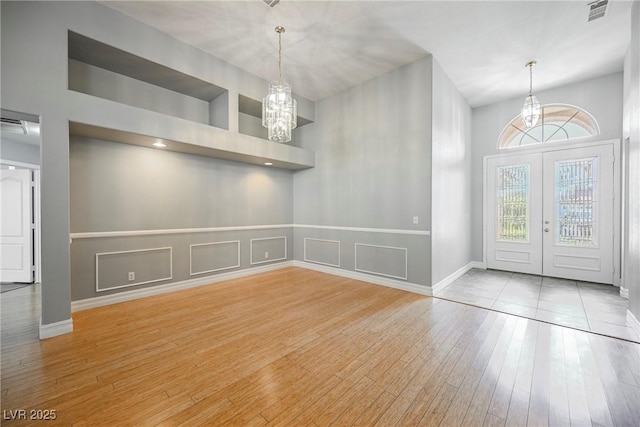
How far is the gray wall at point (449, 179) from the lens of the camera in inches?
164

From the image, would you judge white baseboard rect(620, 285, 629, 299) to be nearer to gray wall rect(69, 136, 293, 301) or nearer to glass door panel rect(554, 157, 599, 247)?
glass door panel rect(554, 157, 599, 247)

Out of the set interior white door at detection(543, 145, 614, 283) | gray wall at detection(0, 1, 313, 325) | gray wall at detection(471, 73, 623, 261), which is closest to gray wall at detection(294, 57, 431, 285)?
gray wall at detection(471, 73, 623, 261)

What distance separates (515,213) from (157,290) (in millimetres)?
7006

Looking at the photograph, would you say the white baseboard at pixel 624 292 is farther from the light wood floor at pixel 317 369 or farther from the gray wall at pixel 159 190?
the gray wall at pixel 159 190

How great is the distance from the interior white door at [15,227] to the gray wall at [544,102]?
9045 millimetres

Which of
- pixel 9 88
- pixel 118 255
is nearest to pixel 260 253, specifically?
pixel 118 255

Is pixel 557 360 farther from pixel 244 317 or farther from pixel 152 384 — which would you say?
pixel 152 384

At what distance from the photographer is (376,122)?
15.5 ft

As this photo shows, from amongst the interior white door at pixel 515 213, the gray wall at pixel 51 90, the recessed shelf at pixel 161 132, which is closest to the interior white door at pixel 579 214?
the interior white door at pixel 515 213

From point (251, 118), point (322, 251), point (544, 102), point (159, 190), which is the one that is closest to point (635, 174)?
point (544, 102)

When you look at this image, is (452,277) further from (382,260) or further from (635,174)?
(635,174)

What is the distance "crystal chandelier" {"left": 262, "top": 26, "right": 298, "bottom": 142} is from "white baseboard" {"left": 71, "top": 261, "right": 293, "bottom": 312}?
9.25ft

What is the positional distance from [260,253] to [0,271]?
457 cm

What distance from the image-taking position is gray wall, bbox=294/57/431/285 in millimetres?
4160
